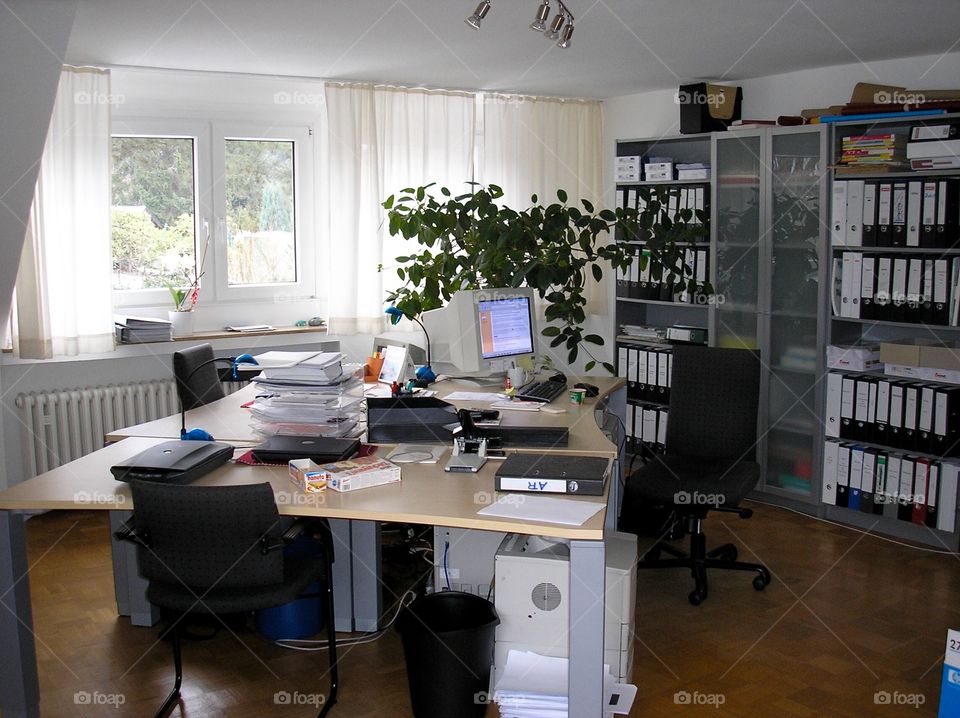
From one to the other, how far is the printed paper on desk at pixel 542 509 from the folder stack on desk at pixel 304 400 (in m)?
0.93

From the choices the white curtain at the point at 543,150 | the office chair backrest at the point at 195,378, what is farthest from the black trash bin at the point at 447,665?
the white curtain at the point at 543,150

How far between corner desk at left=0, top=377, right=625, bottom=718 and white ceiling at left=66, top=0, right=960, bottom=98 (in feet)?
6.27

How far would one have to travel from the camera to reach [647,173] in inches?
230

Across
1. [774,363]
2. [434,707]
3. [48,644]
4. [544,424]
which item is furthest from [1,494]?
[774,363]

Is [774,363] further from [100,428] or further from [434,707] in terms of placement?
[100,428]

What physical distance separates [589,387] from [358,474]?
5.71 feet

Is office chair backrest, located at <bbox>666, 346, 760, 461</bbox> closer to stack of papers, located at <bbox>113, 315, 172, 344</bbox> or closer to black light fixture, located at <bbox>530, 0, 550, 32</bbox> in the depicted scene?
black light fixture, located at <bbox>530, 0, 550, 32</bbox>

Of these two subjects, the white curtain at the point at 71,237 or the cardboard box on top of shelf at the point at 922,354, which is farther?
the white curtain at the point at 71,237

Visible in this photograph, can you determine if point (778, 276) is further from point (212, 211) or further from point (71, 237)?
point (71, 237)

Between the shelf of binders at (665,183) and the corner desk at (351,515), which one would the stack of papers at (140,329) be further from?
the shelf of binders at (665,183)

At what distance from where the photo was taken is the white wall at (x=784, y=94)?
4.98 meters

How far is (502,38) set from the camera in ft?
15.1

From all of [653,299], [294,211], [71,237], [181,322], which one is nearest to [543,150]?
[653,299]

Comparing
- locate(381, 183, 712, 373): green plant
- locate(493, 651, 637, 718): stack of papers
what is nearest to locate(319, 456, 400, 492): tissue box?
locate(493, 651, 637, 718): stack of papers
